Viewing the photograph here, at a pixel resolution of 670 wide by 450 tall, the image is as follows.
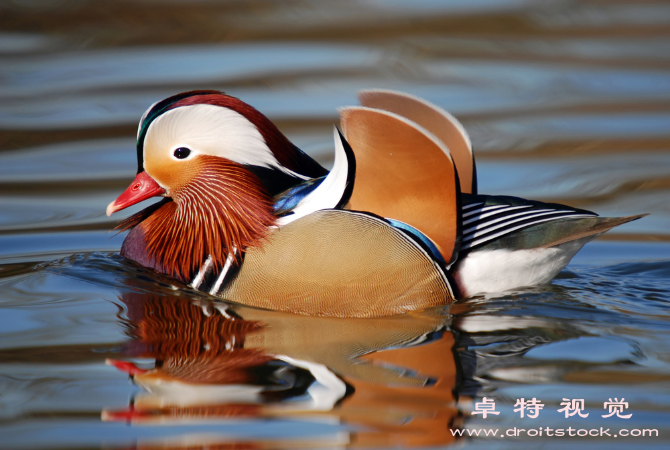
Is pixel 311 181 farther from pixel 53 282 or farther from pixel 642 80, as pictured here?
pixel 642 80

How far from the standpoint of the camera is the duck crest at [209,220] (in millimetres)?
4309

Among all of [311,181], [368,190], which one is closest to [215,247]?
[311,181]

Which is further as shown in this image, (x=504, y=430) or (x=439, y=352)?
(x=439, y=352)

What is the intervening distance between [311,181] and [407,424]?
164 cm

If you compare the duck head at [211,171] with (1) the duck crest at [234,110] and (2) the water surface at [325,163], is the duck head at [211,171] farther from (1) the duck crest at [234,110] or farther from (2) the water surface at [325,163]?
(2) the water surface at [325,163]

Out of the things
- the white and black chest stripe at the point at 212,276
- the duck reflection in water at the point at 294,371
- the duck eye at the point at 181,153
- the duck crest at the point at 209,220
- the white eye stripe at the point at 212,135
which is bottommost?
the duck reflection in water at the point at 294,371

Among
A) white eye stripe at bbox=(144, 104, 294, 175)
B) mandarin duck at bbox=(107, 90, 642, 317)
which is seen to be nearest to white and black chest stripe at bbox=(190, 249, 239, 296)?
mandarin duck at bbox=(107, 90, 642, 317)

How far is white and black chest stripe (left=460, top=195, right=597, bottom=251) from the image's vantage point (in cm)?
412

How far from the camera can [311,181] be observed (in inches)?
170

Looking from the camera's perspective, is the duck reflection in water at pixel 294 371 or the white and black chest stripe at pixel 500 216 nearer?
the duck reflection in water at pixel 294 371

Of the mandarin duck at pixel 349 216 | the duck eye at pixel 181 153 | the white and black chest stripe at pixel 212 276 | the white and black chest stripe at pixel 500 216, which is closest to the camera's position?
the mandarin duck at pixel 349 216

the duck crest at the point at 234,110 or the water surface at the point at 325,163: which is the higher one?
the duck crest at the point at 234,110

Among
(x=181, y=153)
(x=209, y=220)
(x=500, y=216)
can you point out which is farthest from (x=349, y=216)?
(x=181, y=153)

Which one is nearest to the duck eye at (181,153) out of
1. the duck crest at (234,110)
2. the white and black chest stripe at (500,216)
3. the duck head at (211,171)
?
the duck head at (211,171)
